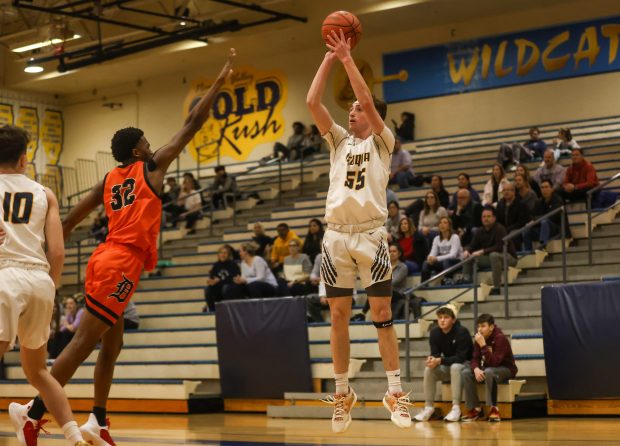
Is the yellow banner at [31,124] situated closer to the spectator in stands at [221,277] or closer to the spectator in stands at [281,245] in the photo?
the spectator in stands at [281,245]

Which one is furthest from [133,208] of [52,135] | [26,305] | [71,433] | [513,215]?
[52,135]

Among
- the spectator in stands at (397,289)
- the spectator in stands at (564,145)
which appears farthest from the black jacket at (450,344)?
the spectator in stands at (564,145)

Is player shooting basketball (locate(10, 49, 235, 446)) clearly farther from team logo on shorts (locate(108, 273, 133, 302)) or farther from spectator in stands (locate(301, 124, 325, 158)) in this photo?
spectator in stands (locate(301, 124, 325, 158))

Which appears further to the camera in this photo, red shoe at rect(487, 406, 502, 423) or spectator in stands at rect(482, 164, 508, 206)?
spectator in stands at rect(482, 164, 508, 206)

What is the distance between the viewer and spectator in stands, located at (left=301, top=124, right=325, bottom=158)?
22531 mm

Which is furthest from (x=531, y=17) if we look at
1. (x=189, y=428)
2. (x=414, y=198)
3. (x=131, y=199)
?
(x=131, y=199)

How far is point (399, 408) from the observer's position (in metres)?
6.73

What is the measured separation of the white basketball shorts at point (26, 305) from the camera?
216 inches

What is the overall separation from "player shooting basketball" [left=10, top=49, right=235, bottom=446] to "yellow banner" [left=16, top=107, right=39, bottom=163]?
22.3 meters

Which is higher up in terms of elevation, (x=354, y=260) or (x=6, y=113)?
(x=6, y=113)

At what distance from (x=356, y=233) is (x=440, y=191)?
30.2 ft

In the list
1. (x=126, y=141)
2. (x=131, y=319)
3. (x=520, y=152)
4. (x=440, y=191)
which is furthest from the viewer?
(x=520, y=152)

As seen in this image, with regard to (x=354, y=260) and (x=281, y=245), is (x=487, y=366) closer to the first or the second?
(x=354, y=260)

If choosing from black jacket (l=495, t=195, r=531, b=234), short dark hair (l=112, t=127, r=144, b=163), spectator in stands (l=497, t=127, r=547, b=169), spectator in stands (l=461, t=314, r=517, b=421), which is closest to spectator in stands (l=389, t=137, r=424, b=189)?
spectator in stands (l=497, t=127, r=547, b=169)
